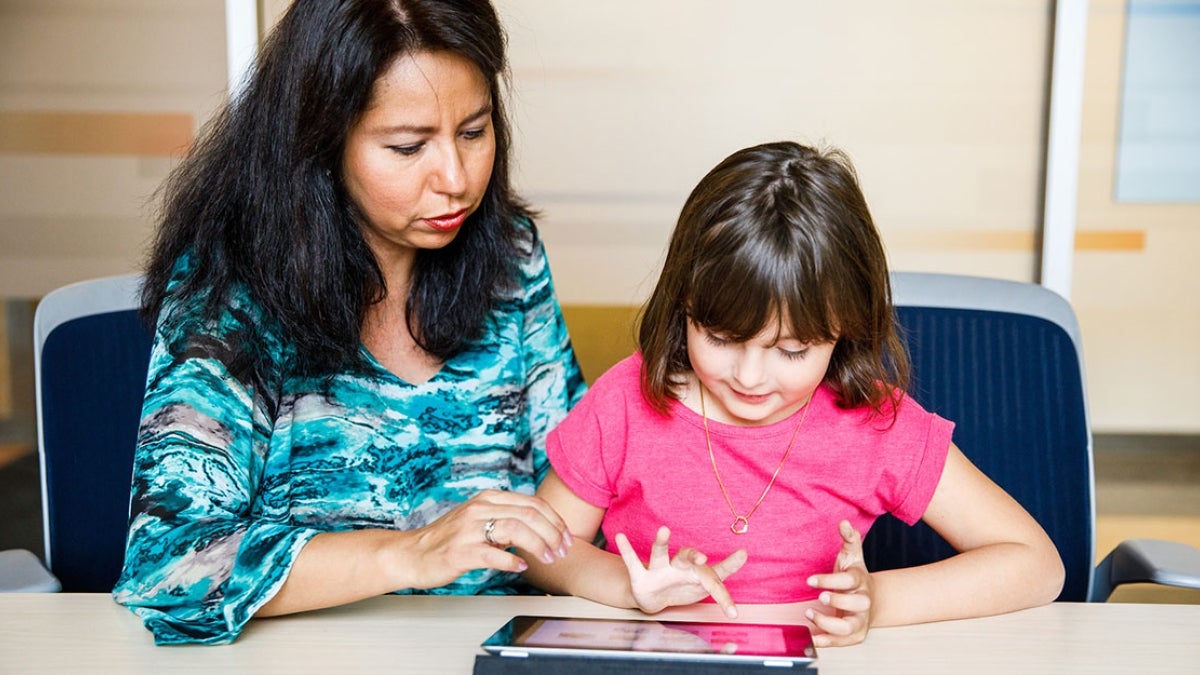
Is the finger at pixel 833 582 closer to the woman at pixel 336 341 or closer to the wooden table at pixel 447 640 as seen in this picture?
the wooden table at pixel 447 640

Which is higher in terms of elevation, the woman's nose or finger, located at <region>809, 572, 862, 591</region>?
the woman's nose

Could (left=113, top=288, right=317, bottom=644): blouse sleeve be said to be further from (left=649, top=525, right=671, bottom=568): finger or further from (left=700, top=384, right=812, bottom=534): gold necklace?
(left=700, top=384, right=812, bottom=534): gold necklace

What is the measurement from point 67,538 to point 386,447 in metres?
0.56

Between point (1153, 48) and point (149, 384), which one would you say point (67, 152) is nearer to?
point (149, 384)

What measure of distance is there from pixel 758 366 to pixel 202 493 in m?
0.59

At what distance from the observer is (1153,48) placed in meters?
2.67

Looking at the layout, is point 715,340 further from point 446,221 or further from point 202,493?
point 202,493

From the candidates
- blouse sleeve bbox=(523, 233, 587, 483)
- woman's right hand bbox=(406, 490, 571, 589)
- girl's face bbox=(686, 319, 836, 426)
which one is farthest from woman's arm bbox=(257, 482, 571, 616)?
blouse sleeve bbox=(523, 233, 587, 483)

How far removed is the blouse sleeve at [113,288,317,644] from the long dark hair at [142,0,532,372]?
60mm

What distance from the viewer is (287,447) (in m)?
1.47

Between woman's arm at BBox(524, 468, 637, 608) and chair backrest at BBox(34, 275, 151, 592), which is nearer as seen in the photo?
woman's arm at BBox(524, 468, 637, 608)

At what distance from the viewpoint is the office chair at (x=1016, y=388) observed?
1.82 meters

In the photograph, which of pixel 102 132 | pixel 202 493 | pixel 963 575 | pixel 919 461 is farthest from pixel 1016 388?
pixel 102 132

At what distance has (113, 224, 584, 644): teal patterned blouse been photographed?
3.90 feet
